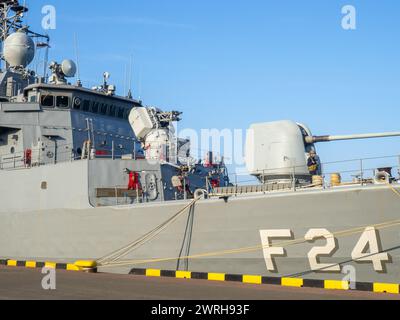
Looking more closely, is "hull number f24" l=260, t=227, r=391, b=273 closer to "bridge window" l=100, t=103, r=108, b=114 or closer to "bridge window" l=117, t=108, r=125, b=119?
"bridge window" l=100, t=103, r=108, b=114

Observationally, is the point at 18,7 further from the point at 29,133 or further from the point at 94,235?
the point at 94,235

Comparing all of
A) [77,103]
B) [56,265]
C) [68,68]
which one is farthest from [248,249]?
[68,68]

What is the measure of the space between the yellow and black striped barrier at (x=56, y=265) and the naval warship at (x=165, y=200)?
0.88 ft

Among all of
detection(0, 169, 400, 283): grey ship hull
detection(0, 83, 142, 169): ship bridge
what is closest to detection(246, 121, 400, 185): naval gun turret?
detection(0, 169, 400, 283): grey ship hull

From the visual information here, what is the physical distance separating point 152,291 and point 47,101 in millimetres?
10099

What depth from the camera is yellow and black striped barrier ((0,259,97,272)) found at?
12422mm

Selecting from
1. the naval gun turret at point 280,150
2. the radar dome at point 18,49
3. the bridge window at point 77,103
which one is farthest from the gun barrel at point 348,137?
the radar dome at point 18,49

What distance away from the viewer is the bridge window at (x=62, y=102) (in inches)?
662

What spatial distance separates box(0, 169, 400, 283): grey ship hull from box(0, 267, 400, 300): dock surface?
42.0 inches

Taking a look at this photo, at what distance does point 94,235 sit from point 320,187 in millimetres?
5764

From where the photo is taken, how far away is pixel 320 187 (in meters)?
10.6

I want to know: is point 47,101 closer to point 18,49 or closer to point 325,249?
point 18,49

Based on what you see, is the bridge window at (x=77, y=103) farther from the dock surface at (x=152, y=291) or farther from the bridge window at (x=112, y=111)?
the dock surface at (x=152, y=291)
